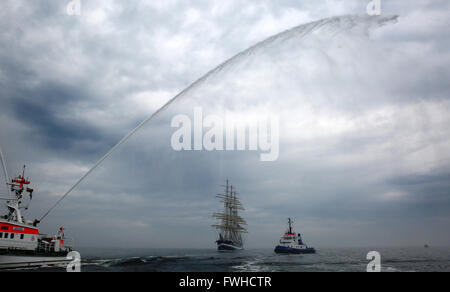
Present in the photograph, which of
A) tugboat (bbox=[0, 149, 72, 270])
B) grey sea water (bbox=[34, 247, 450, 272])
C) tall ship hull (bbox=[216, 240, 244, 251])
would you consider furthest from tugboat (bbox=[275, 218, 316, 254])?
tugboat (bbox=[0, 149, 72, 270])

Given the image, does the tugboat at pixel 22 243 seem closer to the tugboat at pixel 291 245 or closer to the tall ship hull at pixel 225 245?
the tugboat at pixel 291 245

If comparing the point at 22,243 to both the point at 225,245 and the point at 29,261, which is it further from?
the point at 225,245

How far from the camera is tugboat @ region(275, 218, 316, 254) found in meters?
101

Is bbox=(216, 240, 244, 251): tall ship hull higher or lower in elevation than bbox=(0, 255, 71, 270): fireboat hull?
lower

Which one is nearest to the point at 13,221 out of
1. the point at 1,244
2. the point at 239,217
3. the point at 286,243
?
the point at 1,244

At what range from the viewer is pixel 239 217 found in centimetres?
15450

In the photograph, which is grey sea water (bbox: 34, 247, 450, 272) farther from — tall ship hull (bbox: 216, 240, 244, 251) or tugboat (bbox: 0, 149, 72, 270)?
tall ship hull (bbox: 216, 240, 244, 251)

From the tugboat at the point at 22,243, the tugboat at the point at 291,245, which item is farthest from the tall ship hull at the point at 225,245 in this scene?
the tugboat at the point at 22,243

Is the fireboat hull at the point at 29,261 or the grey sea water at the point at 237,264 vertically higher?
the fireboat hull at the point at 29,261

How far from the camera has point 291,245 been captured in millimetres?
101438

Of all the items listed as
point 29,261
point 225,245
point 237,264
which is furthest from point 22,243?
point 225,245

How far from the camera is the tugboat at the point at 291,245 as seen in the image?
101 m
